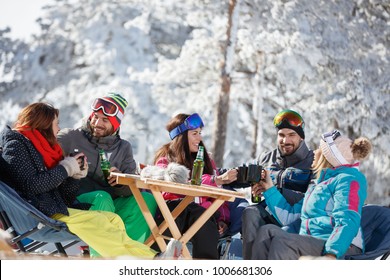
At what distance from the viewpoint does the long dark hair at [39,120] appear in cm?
350

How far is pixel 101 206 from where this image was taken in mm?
3742

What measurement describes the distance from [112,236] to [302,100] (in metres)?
9.08

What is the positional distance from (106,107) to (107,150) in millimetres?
270

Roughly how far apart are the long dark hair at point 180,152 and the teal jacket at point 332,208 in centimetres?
56

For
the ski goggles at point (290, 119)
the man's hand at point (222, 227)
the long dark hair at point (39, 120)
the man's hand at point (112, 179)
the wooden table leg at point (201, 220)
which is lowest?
the man's hand at point (222, 227)

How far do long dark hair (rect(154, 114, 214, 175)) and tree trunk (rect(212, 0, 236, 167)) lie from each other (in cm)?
652

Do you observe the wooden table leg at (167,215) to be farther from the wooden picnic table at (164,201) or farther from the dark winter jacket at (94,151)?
the dark winter jacket at (94,151)

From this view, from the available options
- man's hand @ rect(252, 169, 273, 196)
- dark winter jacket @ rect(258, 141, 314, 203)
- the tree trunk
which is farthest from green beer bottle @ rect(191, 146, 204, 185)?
the tree trunk

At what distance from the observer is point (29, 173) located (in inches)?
133

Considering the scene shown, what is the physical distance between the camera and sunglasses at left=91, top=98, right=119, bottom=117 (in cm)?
400

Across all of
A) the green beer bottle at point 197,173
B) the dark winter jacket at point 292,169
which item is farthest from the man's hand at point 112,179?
the dark winter jacket at point 292,169

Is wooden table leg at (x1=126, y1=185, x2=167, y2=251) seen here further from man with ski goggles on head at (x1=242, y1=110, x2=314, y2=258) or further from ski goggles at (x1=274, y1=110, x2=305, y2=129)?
ski goggles at (x1=274, y1=110, x2=305, y2=129)
